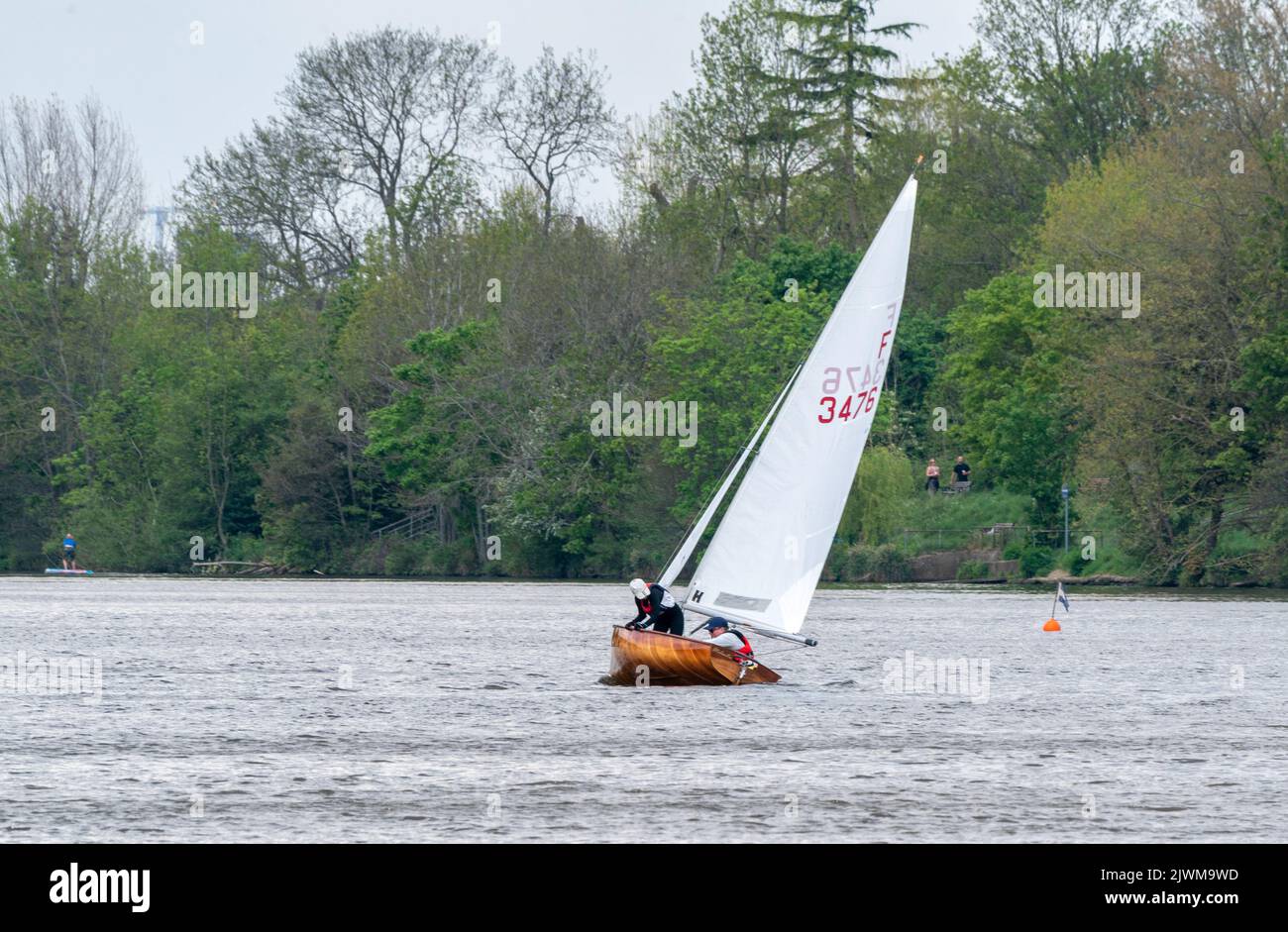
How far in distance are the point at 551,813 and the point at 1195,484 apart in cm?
4907

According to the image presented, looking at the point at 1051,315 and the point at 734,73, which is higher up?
the point at 734,73

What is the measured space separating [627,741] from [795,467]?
6.85m

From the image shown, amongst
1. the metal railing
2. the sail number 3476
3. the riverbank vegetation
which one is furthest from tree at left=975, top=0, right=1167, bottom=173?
Result: the sail number 3476

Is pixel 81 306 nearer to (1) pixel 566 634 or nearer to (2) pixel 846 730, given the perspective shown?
(1) pixel 566 634

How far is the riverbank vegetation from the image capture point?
75.3 m

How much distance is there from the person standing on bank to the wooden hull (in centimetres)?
18

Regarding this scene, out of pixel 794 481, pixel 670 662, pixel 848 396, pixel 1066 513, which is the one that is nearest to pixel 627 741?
pixel 670 662

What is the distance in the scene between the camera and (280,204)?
91.6 meters

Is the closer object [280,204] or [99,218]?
[280,204]

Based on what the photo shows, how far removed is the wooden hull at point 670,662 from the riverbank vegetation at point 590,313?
37.4 meters

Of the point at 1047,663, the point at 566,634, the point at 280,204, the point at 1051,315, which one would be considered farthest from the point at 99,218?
the point at 1047,663

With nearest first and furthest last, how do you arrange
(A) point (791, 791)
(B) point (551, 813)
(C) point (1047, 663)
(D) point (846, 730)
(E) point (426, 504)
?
(B) point (551, 813) < (A) point (791, 791) < (D) point (846, 730) < (C) point (1047, 663) < (E) point (426, 504)

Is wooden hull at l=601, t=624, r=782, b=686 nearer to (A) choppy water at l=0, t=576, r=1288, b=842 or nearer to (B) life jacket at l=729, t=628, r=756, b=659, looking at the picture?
(B) life jacket at l=729, t=628, r=756, b=659

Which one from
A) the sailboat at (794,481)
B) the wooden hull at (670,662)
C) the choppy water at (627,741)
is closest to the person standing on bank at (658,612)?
the wooden hull at (670,662)
